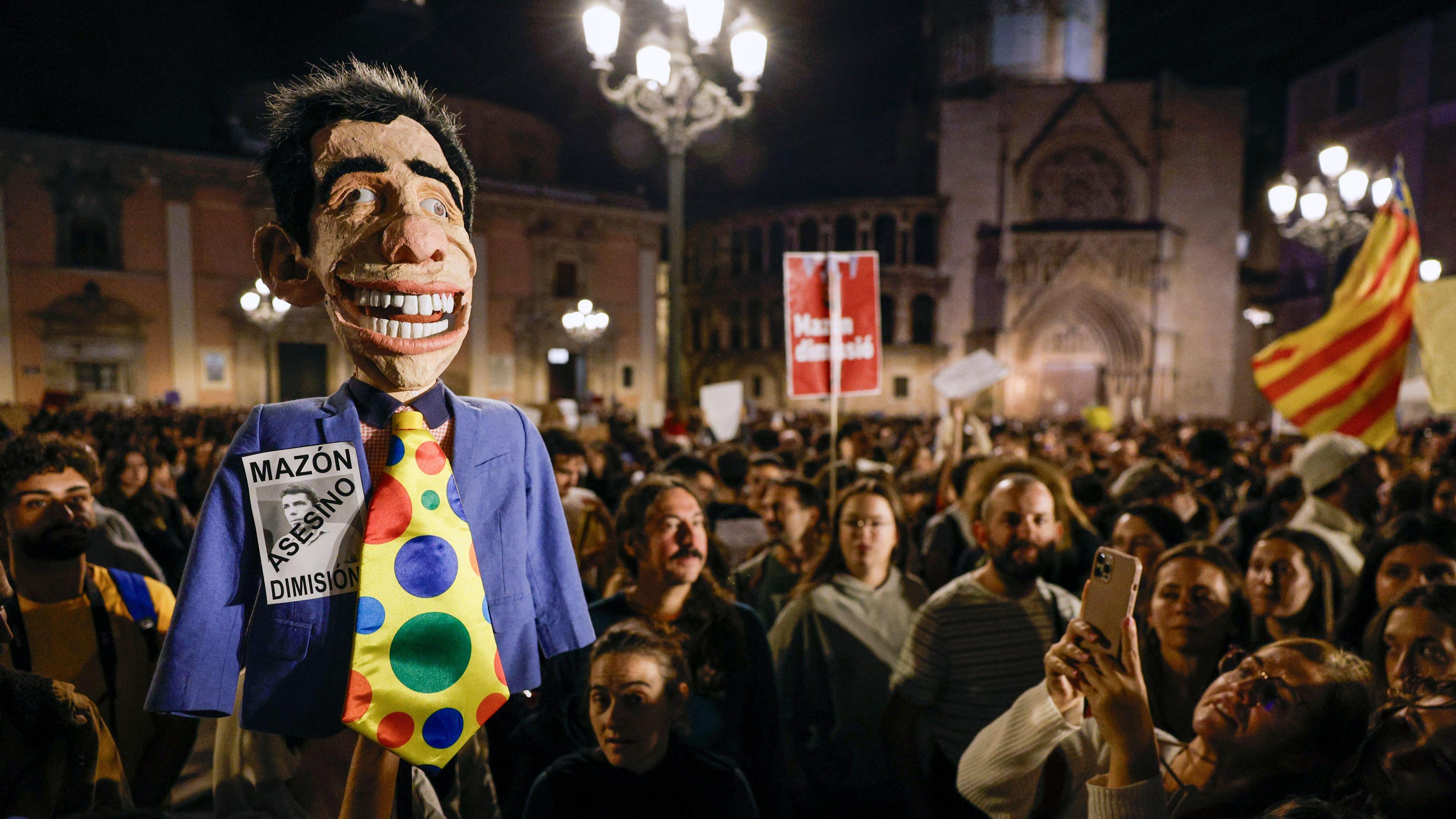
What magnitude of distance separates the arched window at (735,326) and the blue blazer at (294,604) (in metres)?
34.8

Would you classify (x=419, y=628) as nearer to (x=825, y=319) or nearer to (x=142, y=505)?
(x=825, y=319)

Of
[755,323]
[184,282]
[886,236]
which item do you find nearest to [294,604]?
[184,282]

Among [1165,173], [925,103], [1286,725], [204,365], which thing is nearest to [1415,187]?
[1165,173]

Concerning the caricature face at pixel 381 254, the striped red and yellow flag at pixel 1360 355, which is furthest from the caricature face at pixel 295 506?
the striped red and yellow flag at pixel 1360 355

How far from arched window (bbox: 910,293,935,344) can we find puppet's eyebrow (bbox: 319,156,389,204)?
111 feet

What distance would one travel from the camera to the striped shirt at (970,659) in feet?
9.25

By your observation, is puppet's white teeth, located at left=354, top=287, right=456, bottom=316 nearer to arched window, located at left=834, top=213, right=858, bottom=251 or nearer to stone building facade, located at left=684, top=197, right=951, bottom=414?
stone building facade, located at left=684, top=197, right=951, bottom=414

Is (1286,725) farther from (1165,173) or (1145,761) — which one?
(1165,173)

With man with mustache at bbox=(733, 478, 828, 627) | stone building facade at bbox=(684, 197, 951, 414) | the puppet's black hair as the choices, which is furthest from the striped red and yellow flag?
stone building facade at bbox=(684, 197, 951, 414)

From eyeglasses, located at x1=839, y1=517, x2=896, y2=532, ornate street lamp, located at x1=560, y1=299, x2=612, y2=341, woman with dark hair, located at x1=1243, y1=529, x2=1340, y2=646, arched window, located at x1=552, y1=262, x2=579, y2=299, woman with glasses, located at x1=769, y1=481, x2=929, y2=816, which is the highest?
arched window, located at x1=552, y1=262, x2=579, y2=299

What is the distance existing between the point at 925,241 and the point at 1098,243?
691 cm

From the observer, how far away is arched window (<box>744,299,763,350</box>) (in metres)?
35.8

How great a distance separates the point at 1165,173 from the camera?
32719 mm

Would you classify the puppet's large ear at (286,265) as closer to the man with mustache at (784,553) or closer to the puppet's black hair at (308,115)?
the puppet's black hair at (308,115)
